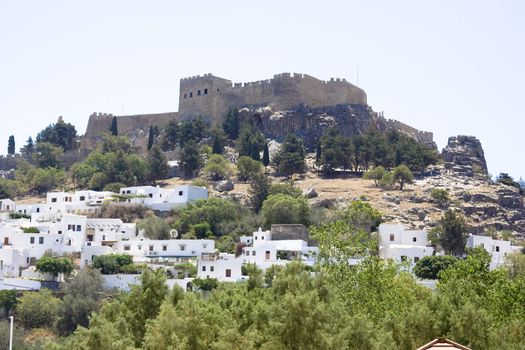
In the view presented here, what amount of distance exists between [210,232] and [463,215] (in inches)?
575

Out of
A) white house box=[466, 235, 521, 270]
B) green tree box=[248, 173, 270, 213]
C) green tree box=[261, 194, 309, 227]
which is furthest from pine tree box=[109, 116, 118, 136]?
white house box=[466, 235, 521, 270]

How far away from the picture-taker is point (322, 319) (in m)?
22.6

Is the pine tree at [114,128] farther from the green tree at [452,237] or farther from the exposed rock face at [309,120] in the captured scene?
the green tree at [452,237]

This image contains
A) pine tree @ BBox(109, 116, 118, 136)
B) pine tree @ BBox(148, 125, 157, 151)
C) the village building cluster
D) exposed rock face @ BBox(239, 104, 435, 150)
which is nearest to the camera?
the village building cluster

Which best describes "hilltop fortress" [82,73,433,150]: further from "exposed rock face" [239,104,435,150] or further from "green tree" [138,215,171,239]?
"green tree" [138,215,171,239]

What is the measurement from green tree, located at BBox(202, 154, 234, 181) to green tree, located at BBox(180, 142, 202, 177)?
0.96m

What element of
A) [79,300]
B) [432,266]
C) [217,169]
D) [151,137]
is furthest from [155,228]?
[151,137]

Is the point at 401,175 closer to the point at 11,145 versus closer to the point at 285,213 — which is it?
the point at 285,213

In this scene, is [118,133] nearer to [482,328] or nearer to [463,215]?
[463,215]

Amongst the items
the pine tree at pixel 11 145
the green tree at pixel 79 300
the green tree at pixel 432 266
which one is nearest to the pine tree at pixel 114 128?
the pine tree at pixel 11 145

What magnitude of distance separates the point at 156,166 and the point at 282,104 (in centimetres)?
1038

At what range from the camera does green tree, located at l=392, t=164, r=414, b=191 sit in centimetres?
6731

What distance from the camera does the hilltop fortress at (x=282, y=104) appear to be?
75.8m

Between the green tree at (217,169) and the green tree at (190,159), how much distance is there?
962mm
